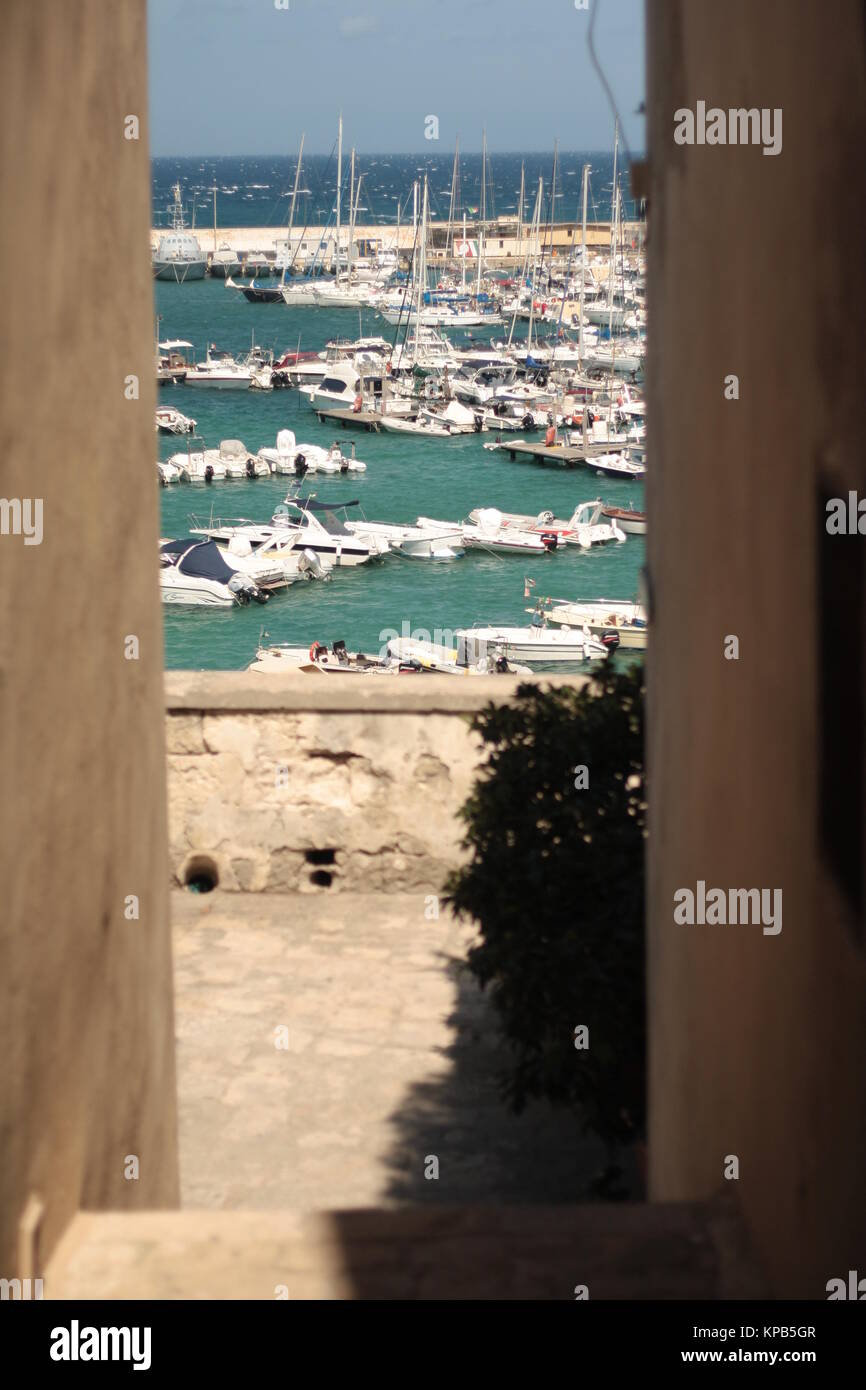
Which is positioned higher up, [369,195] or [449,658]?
[369,195]

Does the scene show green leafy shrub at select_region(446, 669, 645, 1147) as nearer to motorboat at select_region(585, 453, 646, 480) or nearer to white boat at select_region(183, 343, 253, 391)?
motorboat at select_region(585, 453, 646, 480)

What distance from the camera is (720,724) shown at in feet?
11.5

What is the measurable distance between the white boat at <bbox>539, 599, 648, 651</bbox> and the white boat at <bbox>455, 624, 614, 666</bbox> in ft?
2.22

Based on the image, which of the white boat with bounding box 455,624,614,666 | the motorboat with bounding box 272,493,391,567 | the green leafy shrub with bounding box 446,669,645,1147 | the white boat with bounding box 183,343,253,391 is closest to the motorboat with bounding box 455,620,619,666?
the white boat with bounding box 455,624,614,666

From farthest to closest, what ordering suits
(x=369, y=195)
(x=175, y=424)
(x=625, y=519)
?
(x=369, y=195) → (x=175, y=424) → (x=625, y=519)

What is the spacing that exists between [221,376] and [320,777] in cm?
5816

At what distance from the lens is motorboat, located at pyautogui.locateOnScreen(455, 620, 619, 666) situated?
3338 cm

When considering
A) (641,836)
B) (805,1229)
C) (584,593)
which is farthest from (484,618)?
(805,1229)

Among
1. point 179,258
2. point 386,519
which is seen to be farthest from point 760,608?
point 179,258

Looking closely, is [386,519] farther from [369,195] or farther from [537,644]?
[369,195]

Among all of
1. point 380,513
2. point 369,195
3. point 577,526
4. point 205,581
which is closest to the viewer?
point 205,581

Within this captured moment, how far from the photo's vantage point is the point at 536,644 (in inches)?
1339

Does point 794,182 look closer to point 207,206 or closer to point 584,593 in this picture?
point 584,593
